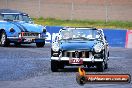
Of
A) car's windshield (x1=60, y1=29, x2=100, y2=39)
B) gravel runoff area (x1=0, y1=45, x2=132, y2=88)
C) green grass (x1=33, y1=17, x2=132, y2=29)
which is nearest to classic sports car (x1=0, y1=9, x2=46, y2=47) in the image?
gravel runoff area (x1=0, y1=45, x2=132, y2=88)

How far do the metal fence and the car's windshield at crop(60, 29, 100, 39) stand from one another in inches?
1107

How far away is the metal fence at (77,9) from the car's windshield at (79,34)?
1107 inches

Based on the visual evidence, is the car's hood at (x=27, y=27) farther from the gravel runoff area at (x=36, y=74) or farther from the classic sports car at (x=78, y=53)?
the classic sports car at (x=78, y=53)

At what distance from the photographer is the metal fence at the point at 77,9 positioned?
44656mm

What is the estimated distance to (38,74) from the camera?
1358 cm

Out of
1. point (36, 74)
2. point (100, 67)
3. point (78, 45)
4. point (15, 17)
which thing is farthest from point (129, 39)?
point (36, 74)

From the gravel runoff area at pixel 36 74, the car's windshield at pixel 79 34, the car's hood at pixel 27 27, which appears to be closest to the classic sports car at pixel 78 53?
the gravel runoff area at pixel 36 74

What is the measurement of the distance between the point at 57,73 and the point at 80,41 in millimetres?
1244

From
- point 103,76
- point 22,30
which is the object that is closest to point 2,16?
point 22,30

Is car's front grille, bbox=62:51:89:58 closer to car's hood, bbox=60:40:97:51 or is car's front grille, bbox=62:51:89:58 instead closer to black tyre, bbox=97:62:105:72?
car's hood, bbox=60:40:97:51

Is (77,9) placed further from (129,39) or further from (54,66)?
(54,66)

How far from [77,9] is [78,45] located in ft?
108

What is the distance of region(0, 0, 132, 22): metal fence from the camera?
1758 inches

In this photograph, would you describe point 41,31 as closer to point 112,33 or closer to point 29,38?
point 29,38
